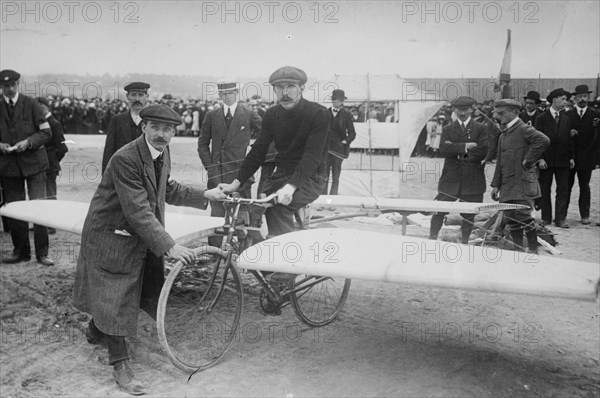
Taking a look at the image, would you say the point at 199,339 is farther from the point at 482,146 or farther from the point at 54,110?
the point at 54,110

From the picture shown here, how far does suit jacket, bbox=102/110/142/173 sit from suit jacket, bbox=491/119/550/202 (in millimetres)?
4009

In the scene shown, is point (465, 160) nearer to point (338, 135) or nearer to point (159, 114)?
point (338, 135)

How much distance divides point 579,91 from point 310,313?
18.6 ft

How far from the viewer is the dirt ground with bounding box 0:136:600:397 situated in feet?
11.0

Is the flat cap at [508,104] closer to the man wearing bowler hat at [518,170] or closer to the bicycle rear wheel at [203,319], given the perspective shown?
the man wearing bowler hat at [518,170]

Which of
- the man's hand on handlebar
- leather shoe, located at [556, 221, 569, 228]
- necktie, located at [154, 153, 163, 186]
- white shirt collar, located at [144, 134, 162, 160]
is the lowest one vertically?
leather shoe, located at [556, 221, 569, 228]

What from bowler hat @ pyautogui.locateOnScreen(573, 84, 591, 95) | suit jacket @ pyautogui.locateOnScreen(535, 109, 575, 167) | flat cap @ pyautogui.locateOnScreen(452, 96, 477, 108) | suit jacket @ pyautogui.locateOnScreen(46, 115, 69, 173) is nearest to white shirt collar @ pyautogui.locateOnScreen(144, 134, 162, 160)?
flat cap @ pyautogui.locateOnScreen(452, 96, 477, 108)

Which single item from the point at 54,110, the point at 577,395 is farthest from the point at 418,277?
the point at 54,110

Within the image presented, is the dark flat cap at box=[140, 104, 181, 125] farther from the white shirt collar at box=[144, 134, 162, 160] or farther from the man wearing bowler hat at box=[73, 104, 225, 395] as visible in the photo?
the white shirt collar at box=[144, 134, 162, 160]

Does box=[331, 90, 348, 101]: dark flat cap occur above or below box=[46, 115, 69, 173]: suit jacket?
above

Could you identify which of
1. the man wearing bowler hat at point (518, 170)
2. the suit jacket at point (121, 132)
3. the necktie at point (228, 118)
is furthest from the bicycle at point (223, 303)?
the necktie at point (228, 118)

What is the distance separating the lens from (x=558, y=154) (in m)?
8.01

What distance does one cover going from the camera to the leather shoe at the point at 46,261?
225 inches

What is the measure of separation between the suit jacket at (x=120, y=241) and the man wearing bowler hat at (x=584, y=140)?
684cm
